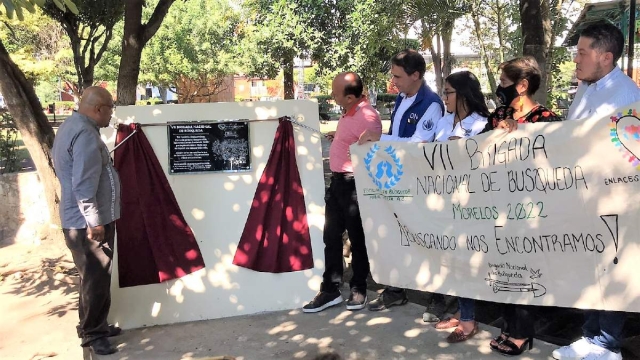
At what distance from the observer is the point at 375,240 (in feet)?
14.0

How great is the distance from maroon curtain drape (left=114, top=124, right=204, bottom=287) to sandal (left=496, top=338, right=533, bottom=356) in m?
2.49

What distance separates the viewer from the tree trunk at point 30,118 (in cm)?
648

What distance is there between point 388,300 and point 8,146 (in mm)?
7243

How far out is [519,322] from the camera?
3561mm

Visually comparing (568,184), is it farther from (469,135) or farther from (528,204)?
(469,135)

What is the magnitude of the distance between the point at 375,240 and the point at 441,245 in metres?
0.62

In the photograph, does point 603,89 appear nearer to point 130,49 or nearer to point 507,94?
point 507,94

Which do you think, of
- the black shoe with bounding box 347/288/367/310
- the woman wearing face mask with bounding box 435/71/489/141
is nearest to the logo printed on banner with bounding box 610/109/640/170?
the woman wearing face mask with bounding box 435/71/489/141

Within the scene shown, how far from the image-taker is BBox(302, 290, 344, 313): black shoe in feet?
14.9

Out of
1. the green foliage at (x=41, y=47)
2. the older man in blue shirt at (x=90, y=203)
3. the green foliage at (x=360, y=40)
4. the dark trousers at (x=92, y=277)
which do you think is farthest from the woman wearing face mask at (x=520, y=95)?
the green foliage at (x=41, y=47)

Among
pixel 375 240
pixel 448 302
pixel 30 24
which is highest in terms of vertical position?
pixel 30 24

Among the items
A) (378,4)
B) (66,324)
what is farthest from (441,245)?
(378,4)

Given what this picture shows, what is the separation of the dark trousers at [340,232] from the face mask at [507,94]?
1.36 metres

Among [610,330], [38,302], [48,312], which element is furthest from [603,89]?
[38,302]
